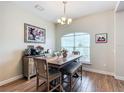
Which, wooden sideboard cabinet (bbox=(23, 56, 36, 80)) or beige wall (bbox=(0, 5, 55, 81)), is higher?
beige wall (bbox=(0, 5, 55, 81))

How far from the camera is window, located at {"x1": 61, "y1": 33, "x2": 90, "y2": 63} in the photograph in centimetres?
452

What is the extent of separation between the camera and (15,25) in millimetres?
3197

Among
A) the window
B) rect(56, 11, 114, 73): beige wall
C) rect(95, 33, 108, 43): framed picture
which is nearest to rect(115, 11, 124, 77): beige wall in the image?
rect(56, 11, 114, 73): beige wall

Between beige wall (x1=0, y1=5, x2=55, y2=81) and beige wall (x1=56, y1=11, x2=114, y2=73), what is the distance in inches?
105

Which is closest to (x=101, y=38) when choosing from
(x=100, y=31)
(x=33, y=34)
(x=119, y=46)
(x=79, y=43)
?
(x=100, y=31)

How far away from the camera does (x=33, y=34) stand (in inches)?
154

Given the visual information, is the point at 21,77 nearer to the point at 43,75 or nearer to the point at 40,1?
the point at 43,75

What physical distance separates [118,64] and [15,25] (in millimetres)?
4089

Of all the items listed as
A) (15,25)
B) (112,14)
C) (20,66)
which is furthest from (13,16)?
(112,14)

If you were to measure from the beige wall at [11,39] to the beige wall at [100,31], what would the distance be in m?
2.67

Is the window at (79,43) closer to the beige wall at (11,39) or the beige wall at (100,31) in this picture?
the beige wall at (100,31)

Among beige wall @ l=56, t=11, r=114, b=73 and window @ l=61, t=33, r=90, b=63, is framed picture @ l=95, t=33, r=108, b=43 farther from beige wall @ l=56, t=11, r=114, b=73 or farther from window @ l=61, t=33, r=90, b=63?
window @ l=61, t=33, r=90, b=63

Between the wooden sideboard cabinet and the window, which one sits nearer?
the wooden sideboard cabinet

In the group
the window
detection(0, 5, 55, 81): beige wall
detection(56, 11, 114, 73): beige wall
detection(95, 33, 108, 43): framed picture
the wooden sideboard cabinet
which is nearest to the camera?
detection(0, 5, 55, 81): beige wall
